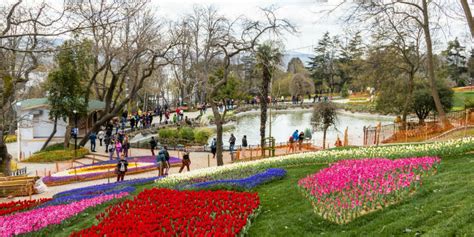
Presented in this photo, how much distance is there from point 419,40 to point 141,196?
2469cm

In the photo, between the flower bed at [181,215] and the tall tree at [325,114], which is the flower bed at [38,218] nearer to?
the flower bed at [181,215]

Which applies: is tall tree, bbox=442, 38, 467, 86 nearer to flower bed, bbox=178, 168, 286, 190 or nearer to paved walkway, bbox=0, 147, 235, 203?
paved walkway, bbox=0, 147, 235, 203

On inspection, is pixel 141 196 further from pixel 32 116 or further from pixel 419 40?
pixel 32 116

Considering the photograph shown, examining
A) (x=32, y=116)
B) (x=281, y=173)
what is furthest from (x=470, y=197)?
(x=32, y=116)

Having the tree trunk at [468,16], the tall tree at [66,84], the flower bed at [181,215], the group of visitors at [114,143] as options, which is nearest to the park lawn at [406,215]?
the flower bed at [181,215]

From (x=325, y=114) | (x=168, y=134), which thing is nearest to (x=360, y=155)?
(x=325, y=114)

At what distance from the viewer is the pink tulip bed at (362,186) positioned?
26.2 ft

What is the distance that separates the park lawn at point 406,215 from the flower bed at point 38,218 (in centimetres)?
478

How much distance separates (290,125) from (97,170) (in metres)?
28.7

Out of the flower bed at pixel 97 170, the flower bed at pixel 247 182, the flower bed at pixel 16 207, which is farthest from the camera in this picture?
the flower bed at pixel 97 170

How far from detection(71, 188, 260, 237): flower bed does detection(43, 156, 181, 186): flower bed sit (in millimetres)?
11036

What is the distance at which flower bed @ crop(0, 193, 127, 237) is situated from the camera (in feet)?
33.3

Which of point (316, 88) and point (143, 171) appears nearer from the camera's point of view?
point (143, 171)

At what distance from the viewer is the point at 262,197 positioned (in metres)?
10.7
